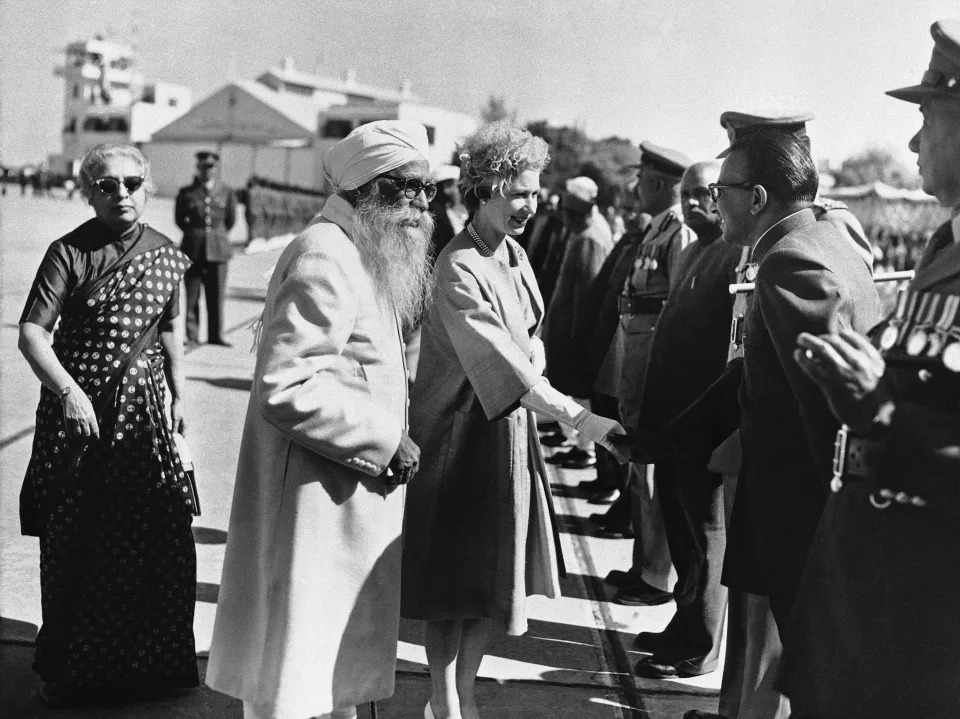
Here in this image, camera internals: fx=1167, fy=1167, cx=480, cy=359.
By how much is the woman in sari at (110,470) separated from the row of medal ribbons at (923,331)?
7.75 ft

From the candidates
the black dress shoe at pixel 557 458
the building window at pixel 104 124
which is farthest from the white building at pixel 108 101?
the black dress shoe at pixel 557 458

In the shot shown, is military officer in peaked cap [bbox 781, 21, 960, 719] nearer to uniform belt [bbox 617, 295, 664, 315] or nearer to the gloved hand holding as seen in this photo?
the gloved hand holding

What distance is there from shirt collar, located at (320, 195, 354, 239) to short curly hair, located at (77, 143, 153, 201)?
1.01 metres

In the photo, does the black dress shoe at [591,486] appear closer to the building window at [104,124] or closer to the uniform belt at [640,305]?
the uniform belt at [640,305]

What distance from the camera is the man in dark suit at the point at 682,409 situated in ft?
14.1

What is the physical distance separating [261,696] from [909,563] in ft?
5.47

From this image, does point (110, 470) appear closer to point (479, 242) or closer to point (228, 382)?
point (479, 242)

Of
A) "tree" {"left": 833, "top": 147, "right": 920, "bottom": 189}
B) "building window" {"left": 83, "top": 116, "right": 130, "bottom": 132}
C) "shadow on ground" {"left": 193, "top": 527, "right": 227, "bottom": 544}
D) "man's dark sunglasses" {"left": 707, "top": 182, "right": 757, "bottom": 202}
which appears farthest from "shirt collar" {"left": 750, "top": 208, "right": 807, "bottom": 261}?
"building window" {"left": 83, "top": 116, "right": 130, "bottom": 132}

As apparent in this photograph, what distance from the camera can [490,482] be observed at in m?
3.67

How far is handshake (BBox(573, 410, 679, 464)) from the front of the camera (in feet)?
11.9

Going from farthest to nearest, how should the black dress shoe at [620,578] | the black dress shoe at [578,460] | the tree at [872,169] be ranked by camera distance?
the tree at [872,169], the black dress shoe at [578,460], the black dress shoe at [620,578]

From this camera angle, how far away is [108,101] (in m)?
121

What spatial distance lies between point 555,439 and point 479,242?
5268mm

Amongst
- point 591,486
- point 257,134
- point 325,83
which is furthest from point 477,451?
point 325,83
